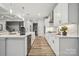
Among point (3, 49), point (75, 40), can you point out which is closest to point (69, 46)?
point (75, 40)

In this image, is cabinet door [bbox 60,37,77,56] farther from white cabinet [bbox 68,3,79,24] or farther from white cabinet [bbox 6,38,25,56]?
white cabinet [bbox 6,38,25,56]

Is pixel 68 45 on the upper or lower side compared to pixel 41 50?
upper

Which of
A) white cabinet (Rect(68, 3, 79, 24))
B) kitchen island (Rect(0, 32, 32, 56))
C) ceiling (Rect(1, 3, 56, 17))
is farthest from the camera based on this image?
ceiling (Rect(1, 3, 56, 17))

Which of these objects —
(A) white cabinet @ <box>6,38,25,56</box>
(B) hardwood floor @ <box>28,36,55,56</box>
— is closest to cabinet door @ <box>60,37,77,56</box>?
(B) hardwood floor @ <box>28,36,55,56</box>

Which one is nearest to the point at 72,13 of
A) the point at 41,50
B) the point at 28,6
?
the point at 41,50

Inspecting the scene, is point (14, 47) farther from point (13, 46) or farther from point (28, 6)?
point (28, 6)

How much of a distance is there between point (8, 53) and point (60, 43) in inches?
62.9

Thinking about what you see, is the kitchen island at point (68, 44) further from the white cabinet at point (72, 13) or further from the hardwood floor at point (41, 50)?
the hardwood floor at point (41, 50)

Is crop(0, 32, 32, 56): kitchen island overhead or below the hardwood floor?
overhead

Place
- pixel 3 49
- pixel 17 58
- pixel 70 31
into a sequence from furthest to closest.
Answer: pixel 70 31
pixel 3 49
pixel 17 58

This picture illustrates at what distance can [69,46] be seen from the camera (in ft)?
13.4

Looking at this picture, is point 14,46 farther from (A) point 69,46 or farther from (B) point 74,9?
(B) point 74,9

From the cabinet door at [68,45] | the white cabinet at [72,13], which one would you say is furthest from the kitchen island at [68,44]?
the white cabinet at [72,13]

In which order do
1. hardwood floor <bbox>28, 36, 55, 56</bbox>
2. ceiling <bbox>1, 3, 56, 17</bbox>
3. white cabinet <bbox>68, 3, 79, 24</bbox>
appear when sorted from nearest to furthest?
1. white cabinet <bbox>68, 3, 79, 24</bbox>
2. hardwood floor <bbox>28, 36, 55, 56</bbox>
3. ceiling <bbox>1, 3, 56, 17</bbox>
